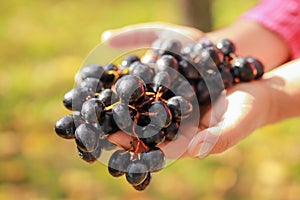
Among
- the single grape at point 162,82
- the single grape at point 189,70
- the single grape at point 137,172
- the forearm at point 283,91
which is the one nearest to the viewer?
the single grape at point 137,172

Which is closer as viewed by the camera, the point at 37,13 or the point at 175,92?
the point at 175,92

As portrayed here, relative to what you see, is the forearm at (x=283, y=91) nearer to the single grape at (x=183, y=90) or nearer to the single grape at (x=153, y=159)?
the single grape at (x=183, y=90)

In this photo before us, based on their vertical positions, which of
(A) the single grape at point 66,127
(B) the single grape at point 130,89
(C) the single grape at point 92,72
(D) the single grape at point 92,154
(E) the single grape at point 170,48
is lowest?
(D) the single grape at point 92,154

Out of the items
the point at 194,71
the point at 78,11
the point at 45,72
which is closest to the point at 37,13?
the point at 78,11

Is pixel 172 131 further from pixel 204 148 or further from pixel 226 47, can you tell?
pixel 226 47

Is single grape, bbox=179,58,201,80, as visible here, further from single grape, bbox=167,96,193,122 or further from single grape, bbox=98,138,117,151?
single grape, bbox=98,138,117,151

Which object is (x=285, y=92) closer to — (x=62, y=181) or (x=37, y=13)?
(x=62, y=181)

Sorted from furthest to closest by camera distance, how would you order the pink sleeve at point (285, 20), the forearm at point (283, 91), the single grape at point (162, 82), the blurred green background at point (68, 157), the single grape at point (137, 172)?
the blurred green background at point (68, 157)
the pink sleeve at point (285, 20)
the forearm at point (283, 91)
the single grape at point (162, 82)
the single grape at point (137, 172)

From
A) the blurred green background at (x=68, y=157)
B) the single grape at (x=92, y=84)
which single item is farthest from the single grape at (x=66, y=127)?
Answer: the blurred green background at (x=68, y=157)
